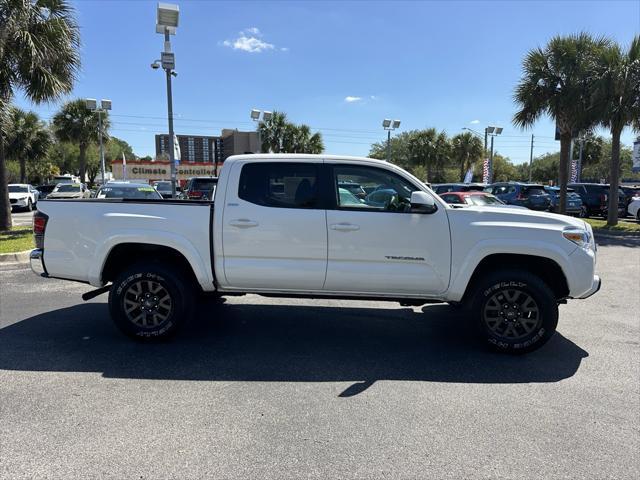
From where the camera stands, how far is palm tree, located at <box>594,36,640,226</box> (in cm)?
1617

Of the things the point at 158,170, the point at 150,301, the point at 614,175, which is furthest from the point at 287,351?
the point at 158,170

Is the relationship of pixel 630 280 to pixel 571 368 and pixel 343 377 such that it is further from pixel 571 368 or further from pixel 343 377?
pixel 343 377

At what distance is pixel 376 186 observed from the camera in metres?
4.81

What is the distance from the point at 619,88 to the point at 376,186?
624 inches

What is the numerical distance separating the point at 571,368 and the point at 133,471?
395 centimetres

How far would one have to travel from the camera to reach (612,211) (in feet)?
58.4

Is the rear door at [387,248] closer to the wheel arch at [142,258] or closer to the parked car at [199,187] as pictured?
the wheel arch at [142,258]

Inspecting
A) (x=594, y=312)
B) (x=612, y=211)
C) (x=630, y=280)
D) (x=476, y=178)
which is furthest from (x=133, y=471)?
(x=476, y=178)

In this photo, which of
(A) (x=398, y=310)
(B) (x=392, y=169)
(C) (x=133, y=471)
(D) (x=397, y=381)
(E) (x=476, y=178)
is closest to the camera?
(C) (x=133, y=471)

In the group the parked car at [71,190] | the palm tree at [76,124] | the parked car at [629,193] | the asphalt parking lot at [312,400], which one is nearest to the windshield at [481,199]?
the asphalt parking lot at [312,400]

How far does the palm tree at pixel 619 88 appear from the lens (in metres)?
16.2

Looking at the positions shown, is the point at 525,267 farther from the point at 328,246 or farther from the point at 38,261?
the point at 38,261

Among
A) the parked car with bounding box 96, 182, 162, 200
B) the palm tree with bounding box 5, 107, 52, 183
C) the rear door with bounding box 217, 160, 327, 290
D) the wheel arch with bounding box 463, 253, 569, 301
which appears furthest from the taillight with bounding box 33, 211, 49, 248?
the palm tree with bounding box 5, 107, 52, 183

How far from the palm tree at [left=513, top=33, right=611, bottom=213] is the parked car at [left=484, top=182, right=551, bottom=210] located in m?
0.84
